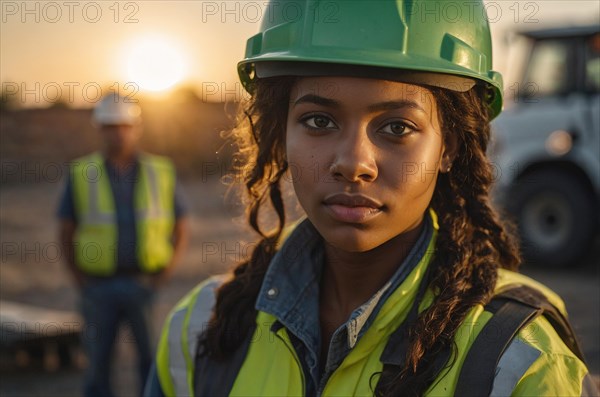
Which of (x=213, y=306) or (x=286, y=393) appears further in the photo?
(x=213, y=306)

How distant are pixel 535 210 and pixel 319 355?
809 cm

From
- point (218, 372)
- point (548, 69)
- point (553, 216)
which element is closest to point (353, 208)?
point (218, 372)

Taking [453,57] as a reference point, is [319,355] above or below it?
below

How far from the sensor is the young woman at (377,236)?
66.1 inches

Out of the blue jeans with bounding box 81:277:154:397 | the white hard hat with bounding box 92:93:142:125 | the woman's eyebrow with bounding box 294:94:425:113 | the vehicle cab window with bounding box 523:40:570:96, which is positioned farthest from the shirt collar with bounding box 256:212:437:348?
the vehicle cab window with bounding box 523:40:570:96

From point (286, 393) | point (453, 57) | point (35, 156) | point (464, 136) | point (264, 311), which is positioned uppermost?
point (453, 57)

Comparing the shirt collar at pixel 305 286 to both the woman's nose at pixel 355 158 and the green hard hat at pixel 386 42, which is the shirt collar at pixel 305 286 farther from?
the green hard hat at pixel 386 42

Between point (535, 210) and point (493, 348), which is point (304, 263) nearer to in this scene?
point (493, 348)

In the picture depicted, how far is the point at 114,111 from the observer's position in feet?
18.7

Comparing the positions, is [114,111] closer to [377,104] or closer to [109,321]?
[109,321]

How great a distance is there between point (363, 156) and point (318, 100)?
163 millimetres

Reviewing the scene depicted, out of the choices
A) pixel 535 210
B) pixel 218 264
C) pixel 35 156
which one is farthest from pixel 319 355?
pixel 35 156

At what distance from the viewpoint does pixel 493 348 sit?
1598mm

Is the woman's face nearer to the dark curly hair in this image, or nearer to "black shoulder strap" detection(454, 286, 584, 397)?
the dark curly hair
